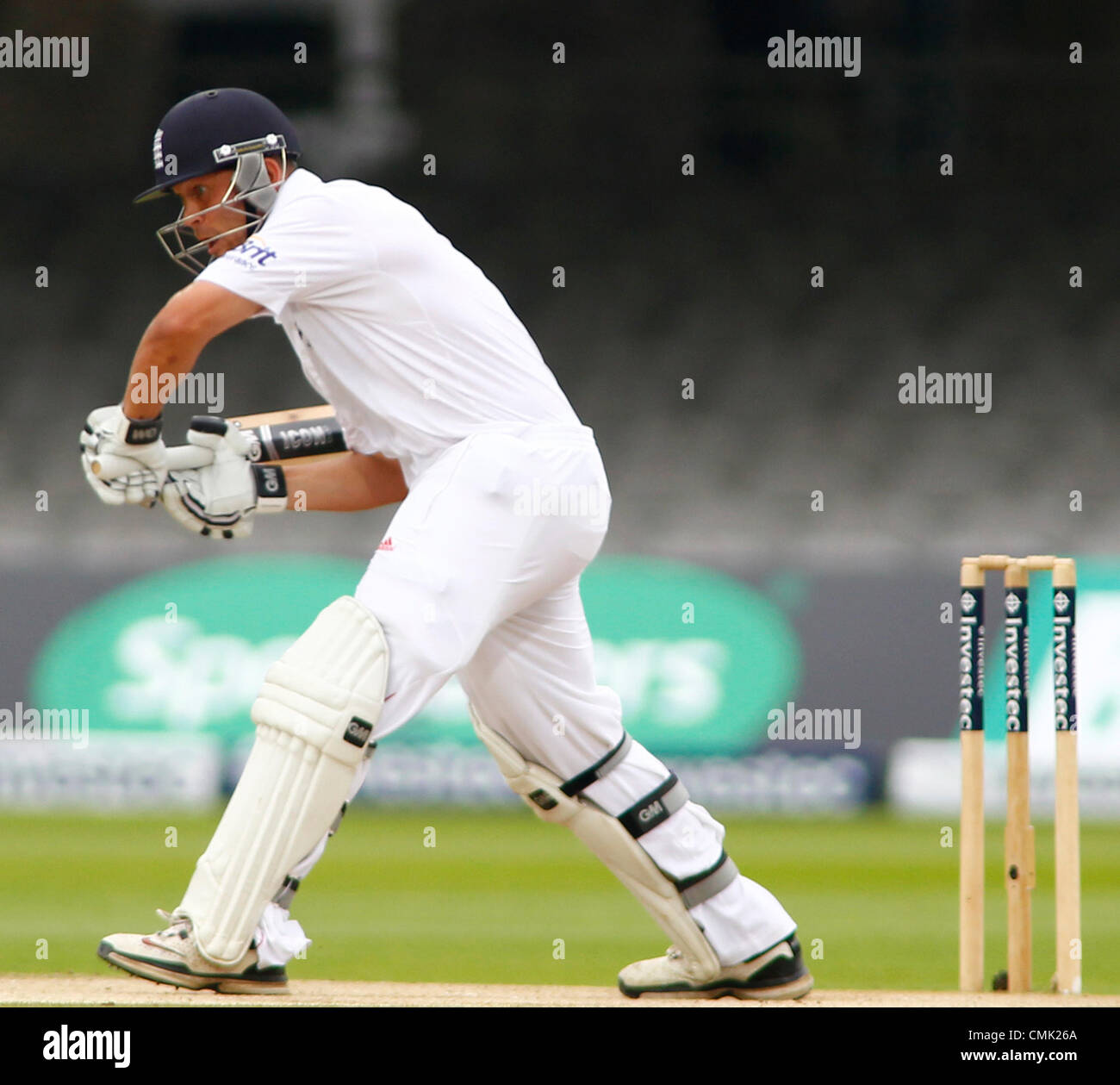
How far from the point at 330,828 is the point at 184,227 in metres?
1.22

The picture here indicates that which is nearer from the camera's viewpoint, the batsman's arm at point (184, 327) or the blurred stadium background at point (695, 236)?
the batsman's arm at point (184, 327)

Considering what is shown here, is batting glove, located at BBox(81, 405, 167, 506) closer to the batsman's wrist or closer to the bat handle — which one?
the bat handle

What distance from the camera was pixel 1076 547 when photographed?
10.4m

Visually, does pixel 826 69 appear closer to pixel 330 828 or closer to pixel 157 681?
pixel 157 681

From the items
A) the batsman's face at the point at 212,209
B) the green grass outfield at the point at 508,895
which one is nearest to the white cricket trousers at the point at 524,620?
the batsman's face at the point at 212,209

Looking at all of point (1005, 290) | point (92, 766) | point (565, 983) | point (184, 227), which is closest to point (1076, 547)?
point (1005, 290)

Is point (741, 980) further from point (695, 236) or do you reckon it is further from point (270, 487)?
point (695, 236)

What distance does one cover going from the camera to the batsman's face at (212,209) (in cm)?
352

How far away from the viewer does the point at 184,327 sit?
3164 mm

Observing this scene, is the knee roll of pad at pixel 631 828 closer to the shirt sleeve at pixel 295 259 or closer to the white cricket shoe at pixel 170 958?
the white cricket shoe at pixel 170 958

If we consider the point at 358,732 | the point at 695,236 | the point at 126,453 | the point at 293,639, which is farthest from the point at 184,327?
the point at 695,236

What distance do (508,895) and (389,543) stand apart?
3162 millimetres

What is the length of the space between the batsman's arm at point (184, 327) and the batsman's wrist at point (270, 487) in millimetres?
451

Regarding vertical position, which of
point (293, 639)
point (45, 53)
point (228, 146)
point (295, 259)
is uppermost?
point (45, 53)
